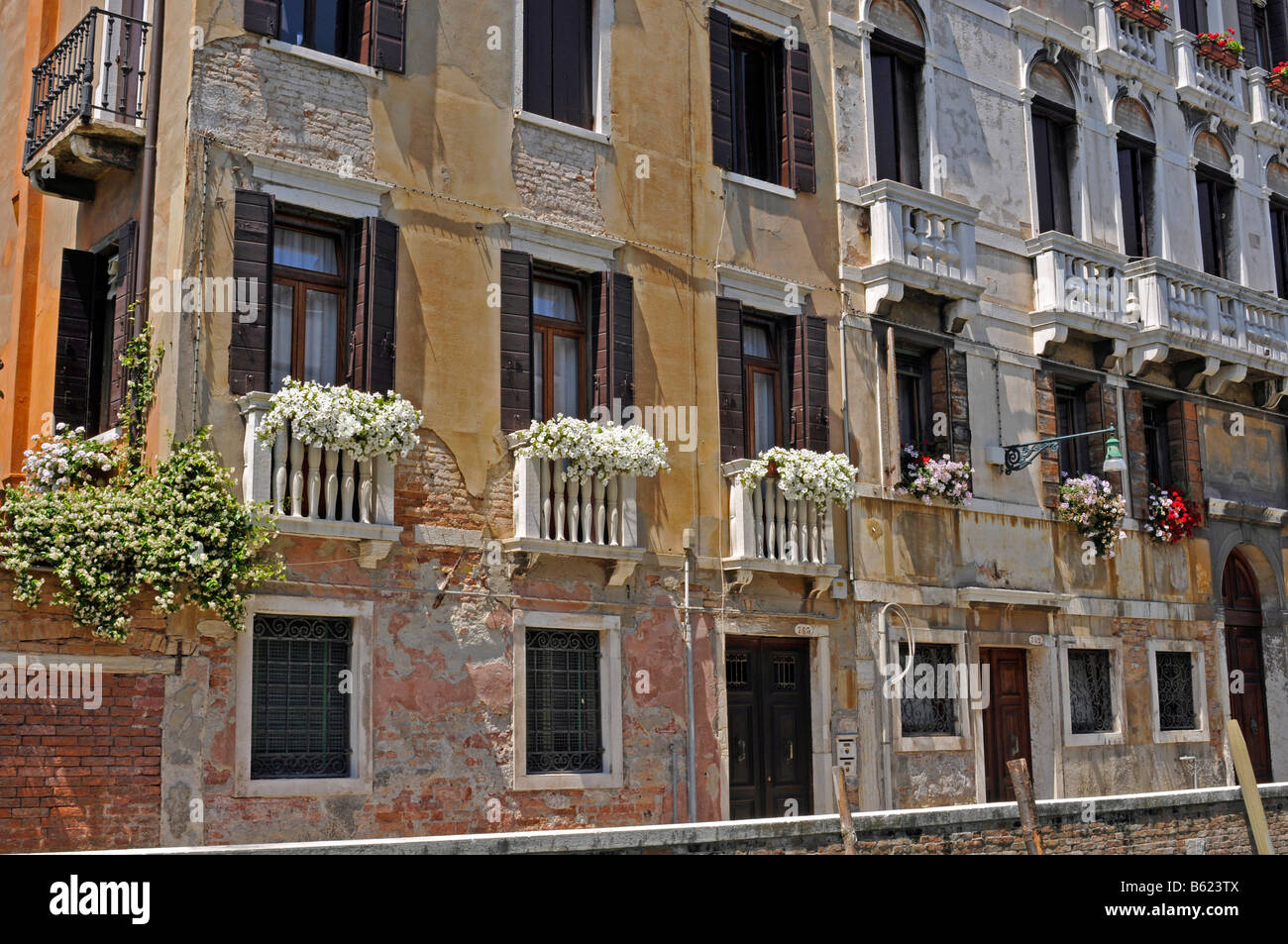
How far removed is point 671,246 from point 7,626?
7.33 metres

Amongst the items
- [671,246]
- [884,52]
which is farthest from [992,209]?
[671,246]

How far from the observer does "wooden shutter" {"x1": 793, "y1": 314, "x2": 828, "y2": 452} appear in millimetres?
15586

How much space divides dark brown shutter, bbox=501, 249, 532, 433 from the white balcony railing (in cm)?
243

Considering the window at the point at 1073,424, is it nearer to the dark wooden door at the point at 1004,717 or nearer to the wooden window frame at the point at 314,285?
the dark wooden door at the point at 1004,717

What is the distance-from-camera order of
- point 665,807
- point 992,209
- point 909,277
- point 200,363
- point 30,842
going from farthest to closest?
point 992,209
point 909,277
point 665,807
point 200,363
point 30,842

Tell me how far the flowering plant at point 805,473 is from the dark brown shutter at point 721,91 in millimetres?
3183

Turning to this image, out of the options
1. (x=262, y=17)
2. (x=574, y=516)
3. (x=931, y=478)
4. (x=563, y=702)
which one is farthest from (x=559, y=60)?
(x=563, y=702)

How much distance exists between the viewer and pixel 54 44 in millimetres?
14938

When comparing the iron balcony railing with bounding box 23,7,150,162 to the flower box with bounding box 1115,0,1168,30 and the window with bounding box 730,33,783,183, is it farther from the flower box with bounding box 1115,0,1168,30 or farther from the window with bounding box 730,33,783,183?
the flower box with bounding box 1115,0,1168,30

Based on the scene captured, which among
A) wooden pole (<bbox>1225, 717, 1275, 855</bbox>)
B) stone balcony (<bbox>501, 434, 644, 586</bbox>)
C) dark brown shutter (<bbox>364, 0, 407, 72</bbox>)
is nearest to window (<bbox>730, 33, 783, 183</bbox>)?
dark brown shutter (<bbox>364, 0, 407, 72</bbox>)

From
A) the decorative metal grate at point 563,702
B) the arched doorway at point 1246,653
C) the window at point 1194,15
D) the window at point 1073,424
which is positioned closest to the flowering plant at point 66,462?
the decorative metal grate at point 563,702

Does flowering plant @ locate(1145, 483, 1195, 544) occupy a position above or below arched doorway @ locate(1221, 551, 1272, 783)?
above

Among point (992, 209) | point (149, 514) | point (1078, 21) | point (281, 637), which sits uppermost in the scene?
point (1078, 21)

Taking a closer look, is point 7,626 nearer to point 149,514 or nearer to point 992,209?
point 149,514
